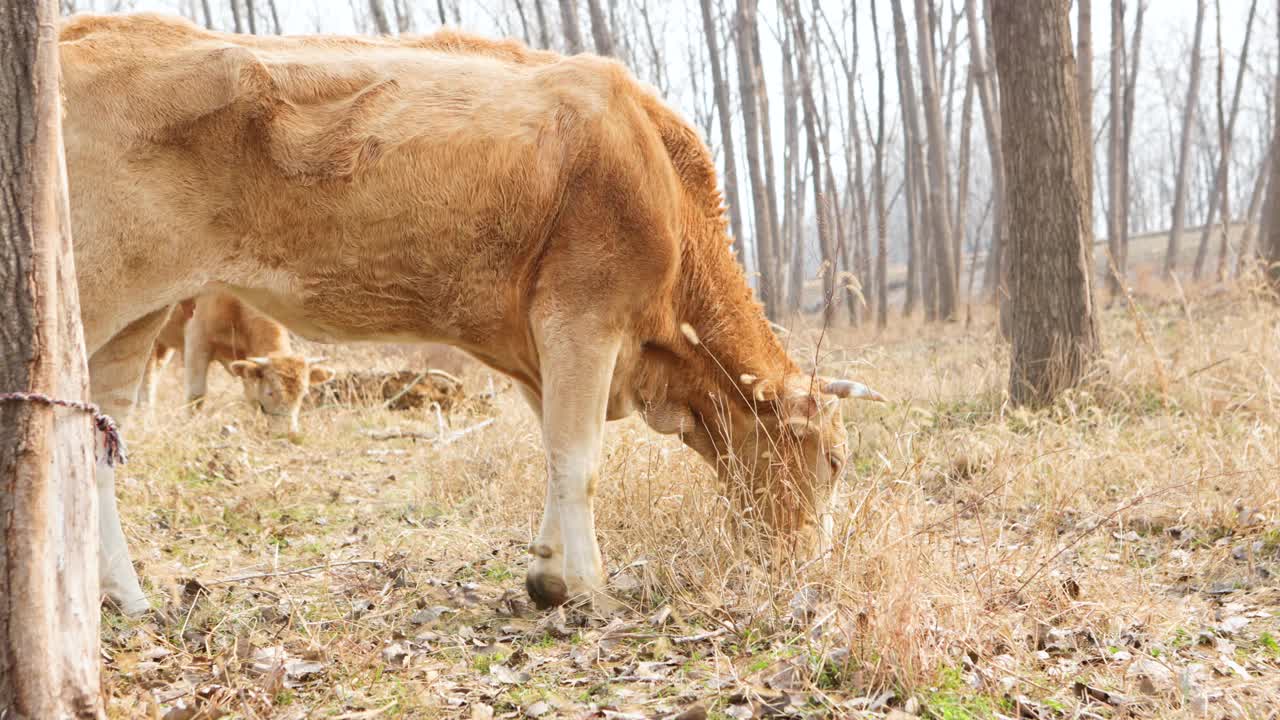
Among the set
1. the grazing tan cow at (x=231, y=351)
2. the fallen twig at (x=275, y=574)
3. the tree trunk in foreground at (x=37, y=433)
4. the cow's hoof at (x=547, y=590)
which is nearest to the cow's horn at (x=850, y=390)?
the cow's hoof at (x=547, y=590)

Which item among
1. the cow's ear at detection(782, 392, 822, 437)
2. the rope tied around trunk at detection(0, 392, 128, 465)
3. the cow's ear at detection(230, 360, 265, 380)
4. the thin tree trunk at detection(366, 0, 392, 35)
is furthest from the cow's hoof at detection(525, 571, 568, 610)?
the thin tree trunk at detection(366, 0, 392, 35)

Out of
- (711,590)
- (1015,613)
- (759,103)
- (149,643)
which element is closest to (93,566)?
(149,643)

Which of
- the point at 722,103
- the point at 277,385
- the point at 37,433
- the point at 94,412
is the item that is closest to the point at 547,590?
the point at 94,412

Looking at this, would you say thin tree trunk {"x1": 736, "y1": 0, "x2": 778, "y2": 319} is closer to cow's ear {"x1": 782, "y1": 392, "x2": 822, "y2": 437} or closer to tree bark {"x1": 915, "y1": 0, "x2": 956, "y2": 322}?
tree bark {"x1": 915, "y1": 0, "x2": 956, "y2": 322}

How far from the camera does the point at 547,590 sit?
13.7 feet

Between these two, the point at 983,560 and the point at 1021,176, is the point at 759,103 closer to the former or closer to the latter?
the point at 1021,176

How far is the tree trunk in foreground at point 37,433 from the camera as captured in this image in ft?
7.70

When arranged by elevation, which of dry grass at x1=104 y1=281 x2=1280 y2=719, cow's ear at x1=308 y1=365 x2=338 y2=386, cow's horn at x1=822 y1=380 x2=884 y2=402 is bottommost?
dry grass at x1=104 y1=281 x2=1280 y2=719

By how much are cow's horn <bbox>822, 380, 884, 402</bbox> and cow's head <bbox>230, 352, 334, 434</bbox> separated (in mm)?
5901

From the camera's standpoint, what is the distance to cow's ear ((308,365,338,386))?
9605mm

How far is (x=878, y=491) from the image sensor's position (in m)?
4.02

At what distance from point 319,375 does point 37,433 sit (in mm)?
7461

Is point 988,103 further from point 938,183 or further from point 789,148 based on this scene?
point 789,148

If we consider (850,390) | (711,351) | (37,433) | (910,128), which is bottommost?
(850,390)
